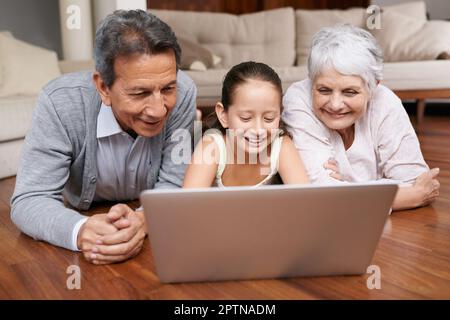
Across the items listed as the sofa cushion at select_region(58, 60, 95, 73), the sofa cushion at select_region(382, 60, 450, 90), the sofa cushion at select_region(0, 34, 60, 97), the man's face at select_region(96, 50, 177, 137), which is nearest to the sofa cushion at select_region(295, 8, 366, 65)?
the sofa cushion at select_region(382, 60, 450, 90)

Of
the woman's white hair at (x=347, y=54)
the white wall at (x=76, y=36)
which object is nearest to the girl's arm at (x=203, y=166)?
the woman's white hair at (x=347, y=54)

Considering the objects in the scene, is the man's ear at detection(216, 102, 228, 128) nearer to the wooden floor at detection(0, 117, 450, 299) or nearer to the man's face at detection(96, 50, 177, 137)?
the man's face at detection(96, 50, 177, 137)

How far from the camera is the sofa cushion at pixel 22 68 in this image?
8.44 feet

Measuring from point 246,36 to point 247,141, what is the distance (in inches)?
114

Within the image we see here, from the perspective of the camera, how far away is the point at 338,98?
4.49ft

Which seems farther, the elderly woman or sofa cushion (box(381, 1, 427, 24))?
sofa cushion (box(381, 1, 427, 24))

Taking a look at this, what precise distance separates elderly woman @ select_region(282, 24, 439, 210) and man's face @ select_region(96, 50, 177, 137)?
0.46 metres

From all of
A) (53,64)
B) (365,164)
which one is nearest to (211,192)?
(365,164)

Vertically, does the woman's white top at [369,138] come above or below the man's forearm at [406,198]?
above

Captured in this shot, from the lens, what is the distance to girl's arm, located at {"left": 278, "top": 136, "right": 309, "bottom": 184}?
1.32 meters

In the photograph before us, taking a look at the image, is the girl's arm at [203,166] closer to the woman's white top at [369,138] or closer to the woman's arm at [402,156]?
the woman's white top at [369,138]

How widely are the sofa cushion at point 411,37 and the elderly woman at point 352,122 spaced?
7.88ft

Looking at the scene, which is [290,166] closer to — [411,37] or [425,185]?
[425,185]
